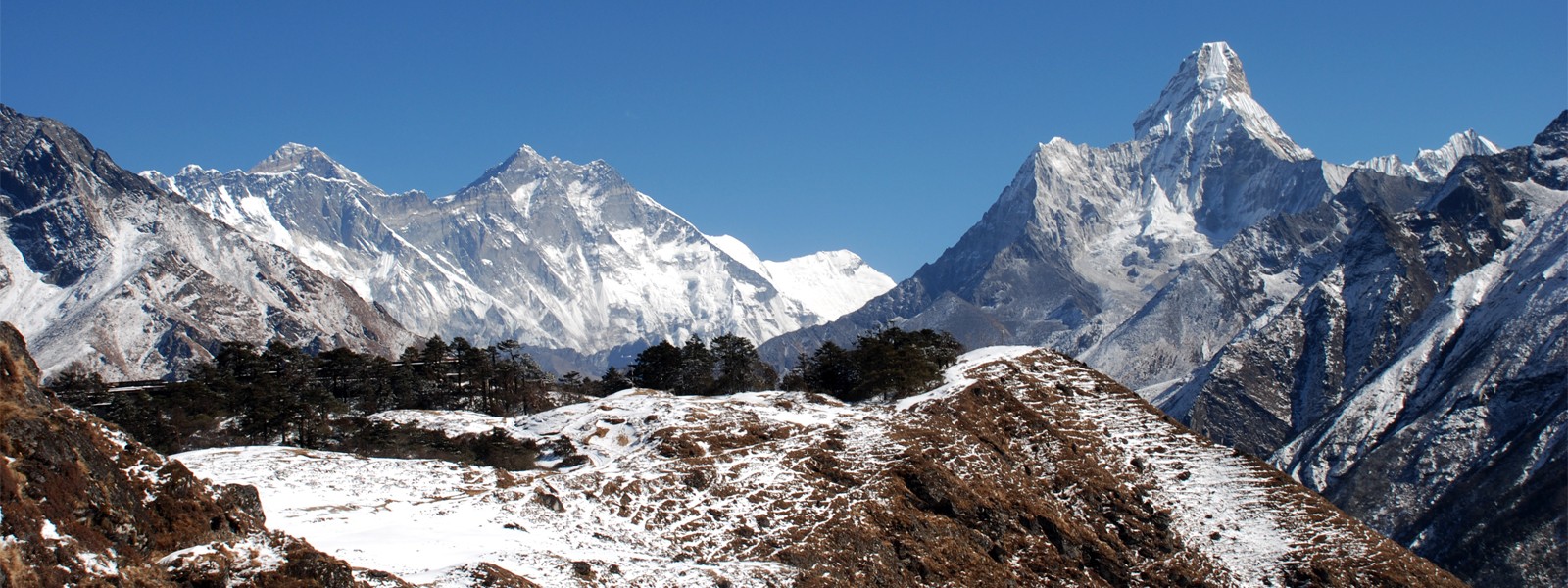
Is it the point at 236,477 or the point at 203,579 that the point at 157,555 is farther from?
the point at 236,477

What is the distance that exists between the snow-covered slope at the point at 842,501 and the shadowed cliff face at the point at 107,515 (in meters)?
8.05

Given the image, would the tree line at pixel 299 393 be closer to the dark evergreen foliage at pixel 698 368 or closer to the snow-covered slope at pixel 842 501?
the snow-covered slope at pixel 842 501

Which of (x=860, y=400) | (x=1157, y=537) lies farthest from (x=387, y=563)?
(x=860, y=400)

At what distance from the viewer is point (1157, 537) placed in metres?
73.8

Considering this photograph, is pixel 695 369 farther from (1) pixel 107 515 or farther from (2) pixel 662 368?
(1) pixel 107 515

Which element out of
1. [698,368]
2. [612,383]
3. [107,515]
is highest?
[698,368]

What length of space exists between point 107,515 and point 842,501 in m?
38.7

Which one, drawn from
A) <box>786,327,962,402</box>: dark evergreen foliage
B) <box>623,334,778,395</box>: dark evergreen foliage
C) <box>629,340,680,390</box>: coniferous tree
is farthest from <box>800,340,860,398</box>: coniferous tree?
<box>629,340,680,390</box>: coniferous tree

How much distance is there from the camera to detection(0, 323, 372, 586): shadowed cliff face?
107 feet

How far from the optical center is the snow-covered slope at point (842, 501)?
5675 cm

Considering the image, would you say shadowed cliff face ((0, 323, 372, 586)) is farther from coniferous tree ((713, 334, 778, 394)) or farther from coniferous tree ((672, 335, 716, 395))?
coniferous tree ((713, 334, 778, 394))

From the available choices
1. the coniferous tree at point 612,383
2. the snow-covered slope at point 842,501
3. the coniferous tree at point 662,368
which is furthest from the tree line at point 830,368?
the snow-covered slope at point 842,501

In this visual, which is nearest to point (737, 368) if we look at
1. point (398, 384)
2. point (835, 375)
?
point (835, 375)

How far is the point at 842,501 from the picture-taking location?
2625 inches
